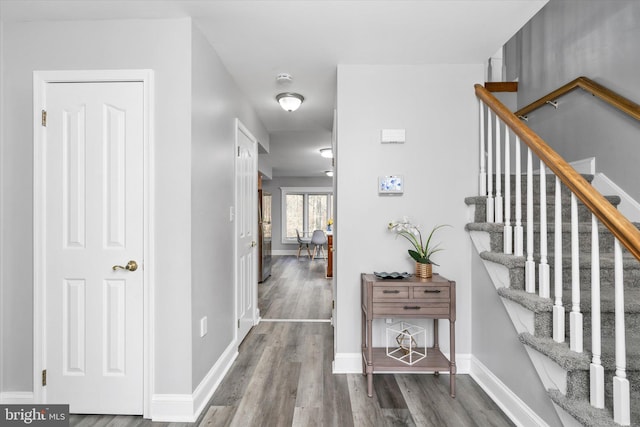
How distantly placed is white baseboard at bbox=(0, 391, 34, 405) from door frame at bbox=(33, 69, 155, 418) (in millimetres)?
99

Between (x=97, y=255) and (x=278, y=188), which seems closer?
(x=97, y=255)

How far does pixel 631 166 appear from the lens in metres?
2.36

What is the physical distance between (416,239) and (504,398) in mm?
1194

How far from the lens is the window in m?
10.4

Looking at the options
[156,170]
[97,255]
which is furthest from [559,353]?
[97,255]

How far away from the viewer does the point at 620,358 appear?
129cm

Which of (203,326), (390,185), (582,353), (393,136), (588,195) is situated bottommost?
(203,326)

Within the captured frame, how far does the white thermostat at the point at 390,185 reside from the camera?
8.74ft

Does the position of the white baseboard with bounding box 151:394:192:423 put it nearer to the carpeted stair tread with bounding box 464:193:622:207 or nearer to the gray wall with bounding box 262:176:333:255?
the carpeted stair tread with bounding box 464:193:622:207

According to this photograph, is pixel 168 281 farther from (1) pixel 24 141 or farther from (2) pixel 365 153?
(2) pixel 365 153

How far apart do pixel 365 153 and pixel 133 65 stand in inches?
67.9

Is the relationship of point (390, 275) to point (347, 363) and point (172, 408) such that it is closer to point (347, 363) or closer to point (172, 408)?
point (347, 363)

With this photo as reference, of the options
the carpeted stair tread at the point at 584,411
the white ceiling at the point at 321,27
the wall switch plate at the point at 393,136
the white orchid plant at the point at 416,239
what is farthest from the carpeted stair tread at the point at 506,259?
the white ceiling at the point at 321,27

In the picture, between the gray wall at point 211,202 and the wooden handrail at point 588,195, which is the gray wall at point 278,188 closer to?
the gray wall at point 211,202
